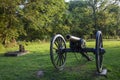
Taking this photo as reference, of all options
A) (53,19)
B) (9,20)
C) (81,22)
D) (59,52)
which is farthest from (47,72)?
(81,22)

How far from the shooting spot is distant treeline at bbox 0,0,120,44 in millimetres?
16141

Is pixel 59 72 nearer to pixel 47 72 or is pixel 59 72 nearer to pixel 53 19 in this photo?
pixel 47 72

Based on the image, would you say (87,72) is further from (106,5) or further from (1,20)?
(106,5)

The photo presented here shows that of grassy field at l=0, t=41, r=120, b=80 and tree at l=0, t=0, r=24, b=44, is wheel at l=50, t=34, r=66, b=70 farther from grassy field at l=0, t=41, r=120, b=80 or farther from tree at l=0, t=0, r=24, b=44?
tree at l=0, t=0, r=24, b=44

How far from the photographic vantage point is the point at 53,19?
25.8 meters

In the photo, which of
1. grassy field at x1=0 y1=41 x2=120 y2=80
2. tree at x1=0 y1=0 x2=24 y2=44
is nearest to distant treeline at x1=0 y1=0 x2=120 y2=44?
tree at x1=0 y1=0 x2=24 y2=44

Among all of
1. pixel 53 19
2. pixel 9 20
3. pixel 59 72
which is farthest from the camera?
pixel 53 19

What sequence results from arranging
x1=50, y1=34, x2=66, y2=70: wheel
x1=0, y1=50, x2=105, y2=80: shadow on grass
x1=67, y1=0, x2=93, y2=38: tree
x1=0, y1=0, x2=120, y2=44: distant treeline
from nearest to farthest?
x1=0, y1=50, x2=105, y2=80: shadow on grass, x1=50, y1=34, x2=66, y2=70: wheel, x1=0, y1=0, x2=120, y2=44: distant treeline, x1=67, y1=0, x2=93, y2=38: tree

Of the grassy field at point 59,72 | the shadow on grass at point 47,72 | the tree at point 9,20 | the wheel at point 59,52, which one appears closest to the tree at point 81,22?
the tree at point 9,20

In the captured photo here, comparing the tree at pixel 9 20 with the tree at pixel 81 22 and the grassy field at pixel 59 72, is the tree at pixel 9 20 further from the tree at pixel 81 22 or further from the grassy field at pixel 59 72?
the tree at pixel 81 22

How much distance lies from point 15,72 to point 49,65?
148cm

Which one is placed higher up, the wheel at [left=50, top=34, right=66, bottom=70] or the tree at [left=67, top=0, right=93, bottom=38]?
the tree at [left=67, top=0, right=93, bottom=38]

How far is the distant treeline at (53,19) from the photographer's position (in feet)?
53.0

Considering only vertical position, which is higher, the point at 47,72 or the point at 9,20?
the point at 9,20
